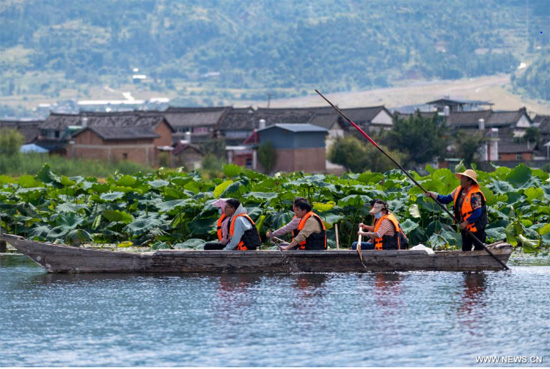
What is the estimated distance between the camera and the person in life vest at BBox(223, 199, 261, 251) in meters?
15.2

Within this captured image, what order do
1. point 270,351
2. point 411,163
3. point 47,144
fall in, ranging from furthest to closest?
point 47,144 < point 411,163 < point 270,351

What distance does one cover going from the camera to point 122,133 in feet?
226

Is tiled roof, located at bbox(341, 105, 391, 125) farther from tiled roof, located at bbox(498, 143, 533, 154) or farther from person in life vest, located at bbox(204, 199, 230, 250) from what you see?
person in life vest, located at bbox(204, 199, 230, 250)

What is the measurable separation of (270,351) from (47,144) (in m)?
68.3

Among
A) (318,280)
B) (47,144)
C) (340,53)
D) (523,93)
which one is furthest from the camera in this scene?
(340,53)

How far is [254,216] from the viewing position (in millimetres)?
18328

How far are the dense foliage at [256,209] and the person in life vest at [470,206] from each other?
2289 millimetres

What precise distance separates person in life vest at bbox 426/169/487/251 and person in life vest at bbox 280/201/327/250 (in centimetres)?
169

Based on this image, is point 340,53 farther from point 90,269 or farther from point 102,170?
point 90,269

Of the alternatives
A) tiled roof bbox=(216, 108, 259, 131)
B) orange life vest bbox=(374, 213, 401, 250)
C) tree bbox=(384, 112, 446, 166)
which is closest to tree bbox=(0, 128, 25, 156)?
tiled roof bbox=(216, 108, 259, 131)

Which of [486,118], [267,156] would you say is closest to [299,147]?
[267,156]

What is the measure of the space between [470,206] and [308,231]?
93.9 inches

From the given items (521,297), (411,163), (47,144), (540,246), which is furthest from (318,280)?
(47,144)

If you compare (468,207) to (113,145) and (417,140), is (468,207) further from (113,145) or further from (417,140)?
(113,145)
